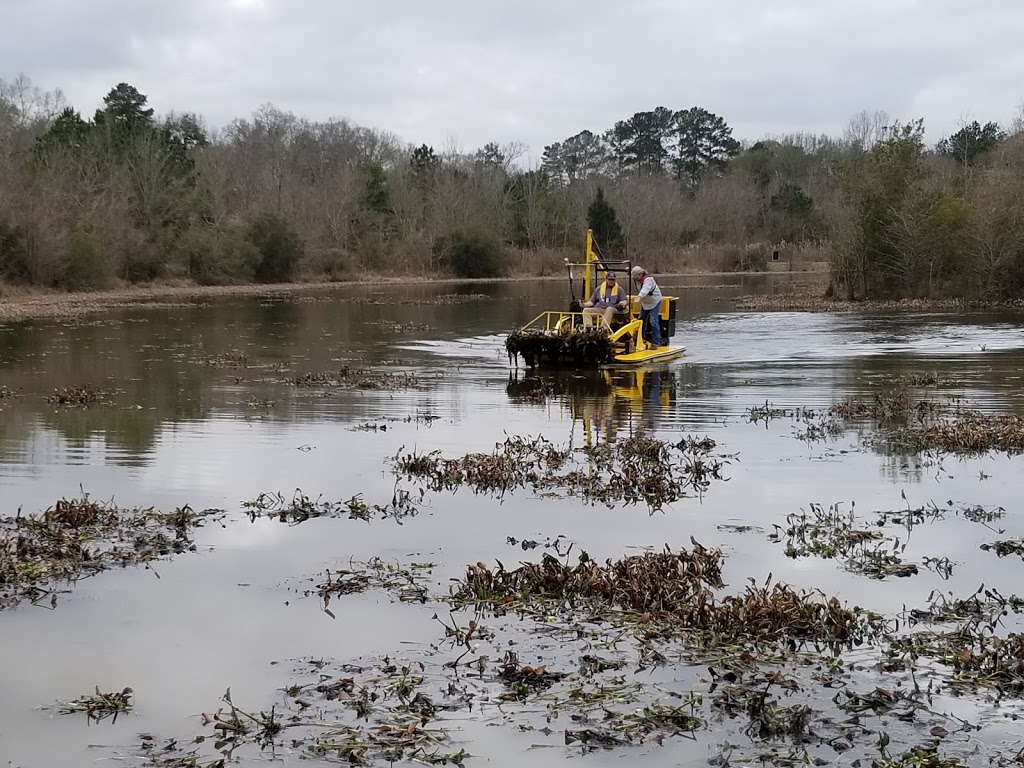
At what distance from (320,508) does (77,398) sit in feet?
26.6

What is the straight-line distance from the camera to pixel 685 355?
80.3ft

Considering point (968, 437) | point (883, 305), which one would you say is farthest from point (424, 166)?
point (968, 437)

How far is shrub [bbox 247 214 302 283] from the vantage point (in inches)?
2552

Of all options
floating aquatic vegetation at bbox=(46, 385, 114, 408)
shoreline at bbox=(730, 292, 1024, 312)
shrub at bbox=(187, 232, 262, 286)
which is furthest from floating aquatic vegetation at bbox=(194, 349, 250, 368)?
shrub at bbox=(187, 232, 262, 286)

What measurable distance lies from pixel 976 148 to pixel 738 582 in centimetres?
8235

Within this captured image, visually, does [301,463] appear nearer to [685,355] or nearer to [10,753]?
[10,753]

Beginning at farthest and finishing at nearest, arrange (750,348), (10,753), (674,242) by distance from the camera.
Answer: (674,242) → (750,348) → (10,753)

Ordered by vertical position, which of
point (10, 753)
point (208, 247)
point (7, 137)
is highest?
point (7, 137)

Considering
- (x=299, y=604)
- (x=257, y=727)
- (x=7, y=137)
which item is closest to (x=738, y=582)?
(x=299, y=604)

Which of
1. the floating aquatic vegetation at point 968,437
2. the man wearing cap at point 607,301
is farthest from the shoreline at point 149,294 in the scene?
the floating aquatic vegetation at point 968,437

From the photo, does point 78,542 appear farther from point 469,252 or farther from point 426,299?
point 469,252

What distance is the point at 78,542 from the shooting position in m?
8.46

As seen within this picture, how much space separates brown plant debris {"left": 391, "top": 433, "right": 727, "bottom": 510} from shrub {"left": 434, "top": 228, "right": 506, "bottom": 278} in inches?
2543

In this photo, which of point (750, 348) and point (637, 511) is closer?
point (637, 511)
